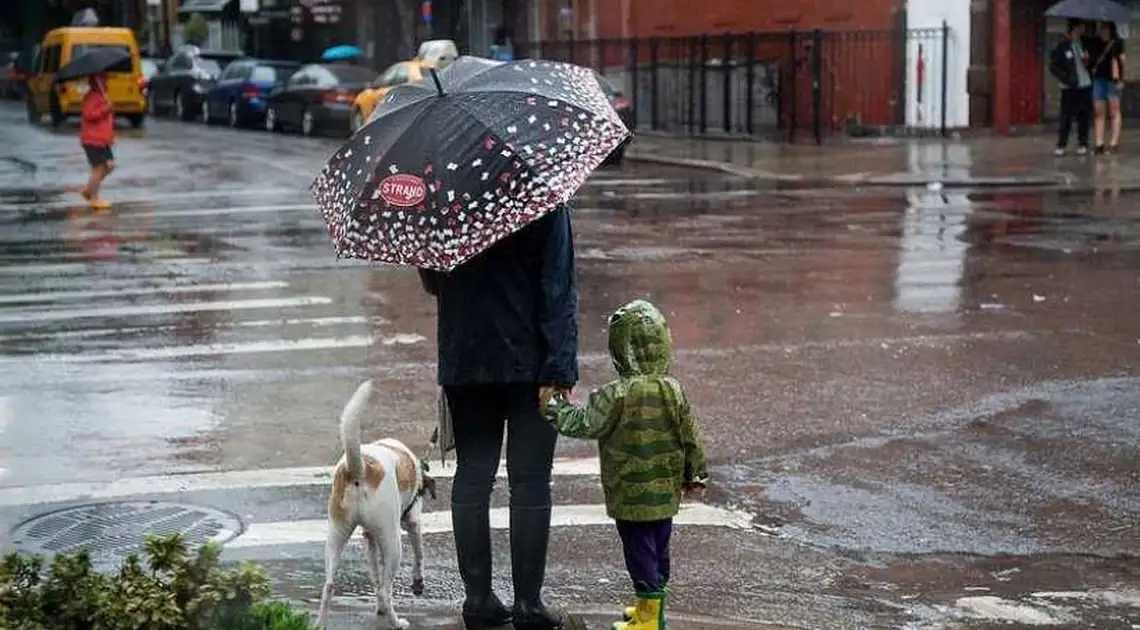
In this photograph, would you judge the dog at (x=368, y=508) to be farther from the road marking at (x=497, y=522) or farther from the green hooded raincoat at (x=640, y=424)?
the road marking at (x=497, y=522)

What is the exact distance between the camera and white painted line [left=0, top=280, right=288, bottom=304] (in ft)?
43.8

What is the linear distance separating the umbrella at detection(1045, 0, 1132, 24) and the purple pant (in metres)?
20.4

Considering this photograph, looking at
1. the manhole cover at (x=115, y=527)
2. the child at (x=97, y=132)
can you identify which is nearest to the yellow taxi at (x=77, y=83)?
the child at (x=97, y=132)

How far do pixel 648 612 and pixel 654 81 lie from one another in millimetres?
28304

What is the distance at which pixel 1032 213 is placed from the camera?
725 inches

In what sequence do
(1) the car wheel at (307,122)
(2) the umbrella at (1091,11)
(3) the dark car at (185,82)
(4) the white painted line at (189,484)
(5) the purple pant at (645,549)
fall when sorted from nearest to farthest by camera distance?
(5) the purple pant at (645,549)
(4) the white painted line at (189,484)
(2) the umbrella at (1091,11)
(1) the car wheel at (307,122)
(3) the dark car at (185,82)

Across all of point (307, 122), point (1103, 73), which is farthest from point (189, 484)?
point (307, 122)

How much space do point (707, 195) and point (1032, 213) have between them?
4.53 m

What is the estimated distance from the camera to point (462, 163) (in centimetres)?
524

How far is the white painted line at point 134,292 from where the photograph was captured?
1335 cm

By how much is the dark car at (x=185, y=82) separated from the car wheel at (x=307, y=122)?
6.77 metres

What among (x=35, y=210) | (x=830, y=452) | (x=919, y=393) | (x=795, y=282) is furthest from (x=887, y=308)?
(x=35, y=210)

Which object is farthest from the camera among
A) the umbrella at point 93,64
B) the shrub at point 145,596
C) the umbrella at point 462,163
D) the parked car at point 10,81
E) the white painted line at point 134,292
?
the parked car at point 10,81

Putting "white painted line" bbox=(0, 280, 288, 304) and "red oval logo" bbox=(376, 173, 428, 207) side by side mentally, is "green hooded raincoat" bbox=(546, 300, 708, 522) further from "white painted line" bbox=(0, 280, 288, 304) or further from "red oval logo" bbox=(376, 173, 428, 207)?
"white painted line" bbox=(0, 280, 288, 304)
